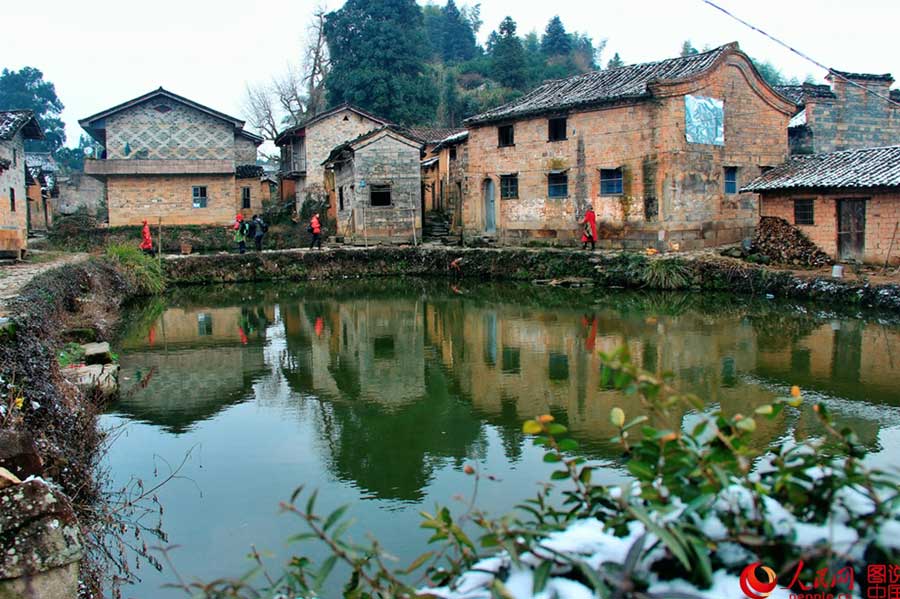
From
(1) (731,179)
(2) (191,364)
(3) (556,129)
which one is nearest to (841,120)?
(1) (731,179)

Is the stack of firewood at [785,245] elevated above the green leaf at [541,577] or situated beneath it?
elevated above

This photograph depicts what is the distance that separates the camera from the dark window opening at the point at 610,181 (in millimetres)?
23547

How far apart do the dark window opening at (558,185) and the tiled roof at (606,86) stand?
6.91ft

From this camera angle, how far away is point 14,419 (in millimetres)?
5738

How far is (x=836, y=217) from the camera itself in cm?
1823

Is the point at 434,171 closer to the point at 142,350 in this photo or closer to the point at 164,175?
the point at 164,175

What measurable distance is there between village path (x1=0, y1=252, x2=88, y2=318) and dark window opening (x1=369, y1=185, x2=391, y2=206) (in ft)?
34.5

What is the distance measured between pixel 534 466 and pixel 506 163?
2001 cm

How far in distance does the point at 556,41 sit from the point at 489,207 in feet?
104

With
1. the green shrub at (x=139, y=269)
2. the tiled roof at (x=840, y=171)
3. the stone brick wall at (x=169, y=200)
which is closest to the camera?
the tiled roof at (x=840, y=171)

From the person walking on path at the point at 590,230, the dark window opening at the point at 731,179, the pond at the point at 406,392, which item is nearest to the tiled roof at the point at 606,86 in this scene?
the dark window opening at the point at 731,179

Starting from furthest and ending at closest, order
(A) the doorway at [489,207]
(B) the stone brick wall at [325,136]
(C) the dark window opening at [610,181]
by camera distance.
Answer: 1. (B) the stone brick wall at [325,136]
2. (A) the doorway at [489,207]
3. (C) the dark window opening at [610,181]

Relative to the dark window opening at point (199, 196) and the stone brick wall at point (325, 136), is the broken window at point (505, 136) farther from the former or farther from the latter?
the dark window opening at point (199, 196)

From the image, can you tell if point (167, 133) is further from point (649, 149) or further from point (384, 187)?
point (649, 149)
